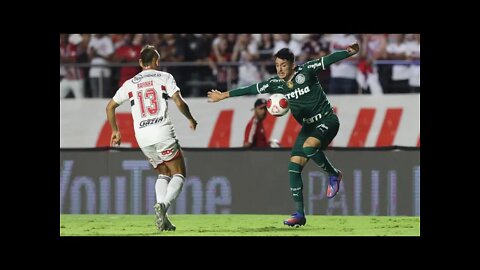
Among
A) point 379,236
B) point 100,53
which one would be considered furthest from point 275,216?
point 100,53

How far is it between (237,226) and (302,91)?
2.17 meters

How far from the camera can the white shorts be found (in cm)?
1452

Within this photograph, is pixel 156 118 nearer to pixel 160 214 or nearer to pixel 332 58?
pixel 160 214

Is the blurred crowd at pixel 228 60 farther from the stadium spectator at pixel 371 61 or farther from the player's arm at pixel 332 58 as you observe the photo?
the player's arm at pixel 332 58

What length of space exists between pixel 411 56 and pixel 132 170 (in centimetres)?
658

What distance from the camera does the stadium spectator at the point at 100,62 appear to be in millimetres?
22172

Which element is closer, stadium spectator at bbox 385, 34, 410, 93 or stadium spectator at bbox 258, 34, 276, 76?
stadium spectator at bbox 385, 34, 410, 93

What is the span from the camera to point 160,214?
14.2 metres

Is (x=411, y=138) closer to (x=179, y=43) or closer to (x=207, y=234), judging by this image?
(x=179, y=43)

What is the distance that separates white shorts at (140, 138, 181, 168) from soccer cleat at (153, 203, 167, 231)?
2.37ft

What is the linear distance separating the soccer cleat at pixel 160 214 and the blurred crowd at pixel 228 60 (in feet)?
25.5

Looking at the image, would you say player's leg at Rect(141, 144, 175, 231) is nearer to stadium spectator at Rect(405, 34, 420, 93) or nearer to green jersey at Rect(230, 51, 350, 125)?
green jersey at Rect(230, 51, 350, 125)

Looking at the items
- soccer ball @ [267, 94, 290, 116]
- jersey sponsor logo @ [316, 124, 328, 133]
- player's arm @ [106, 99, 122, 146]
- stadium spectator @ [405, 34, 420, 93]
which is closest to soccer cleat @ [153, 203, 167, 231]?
player's arm @ [106, 99, 122, 146]

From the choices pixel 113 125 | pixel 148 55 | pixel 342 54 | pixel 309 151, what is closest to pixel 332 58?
pixel 342 54
